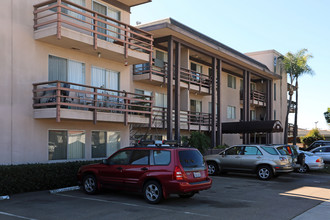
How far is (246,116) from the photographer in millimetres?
30234

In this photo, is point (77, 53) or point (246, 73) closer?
→ point (77, 53)

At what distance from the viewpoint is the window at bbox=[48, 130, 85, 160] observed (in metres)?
14.3

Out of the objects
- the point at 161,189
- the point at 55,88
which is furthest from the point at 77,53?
the point at 161,189

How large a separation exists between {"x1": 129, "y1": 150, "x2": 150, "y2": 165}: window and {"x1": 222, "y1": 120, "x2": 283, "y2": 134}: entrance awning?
52.4 feet

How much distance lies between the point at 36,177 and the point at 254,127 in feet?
56.8

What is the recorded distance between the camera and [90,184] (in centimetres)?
1188

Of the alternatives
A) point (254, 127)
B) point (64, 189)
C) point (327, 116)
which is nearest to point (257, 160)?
point (64, 189)

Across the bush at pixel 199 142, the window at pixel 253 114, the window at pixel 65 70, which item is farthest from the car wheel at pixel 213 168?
the window at pixel 253 114

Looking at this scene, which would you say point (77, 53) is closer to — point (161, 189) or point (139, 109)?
point (139, 109)

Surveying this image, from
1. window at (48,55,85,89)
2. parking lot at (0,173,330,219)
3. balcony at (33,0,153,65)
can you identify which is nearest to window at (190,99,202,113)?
balcony at (33,0,153,65)

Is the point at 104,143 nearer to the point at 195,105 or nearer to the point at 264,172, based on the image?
the point at 264,172

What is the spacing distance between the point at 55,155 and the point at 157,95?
979cm

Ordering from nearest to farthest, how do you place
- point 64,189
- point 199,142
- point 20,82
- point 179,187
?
point 179,187 < point 64,189 < point 20,82 < point 199,142

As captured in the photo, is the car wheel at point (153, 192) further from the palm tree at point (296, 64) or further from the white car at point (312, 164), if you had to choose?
→ the palm tree at point (296, 64)
